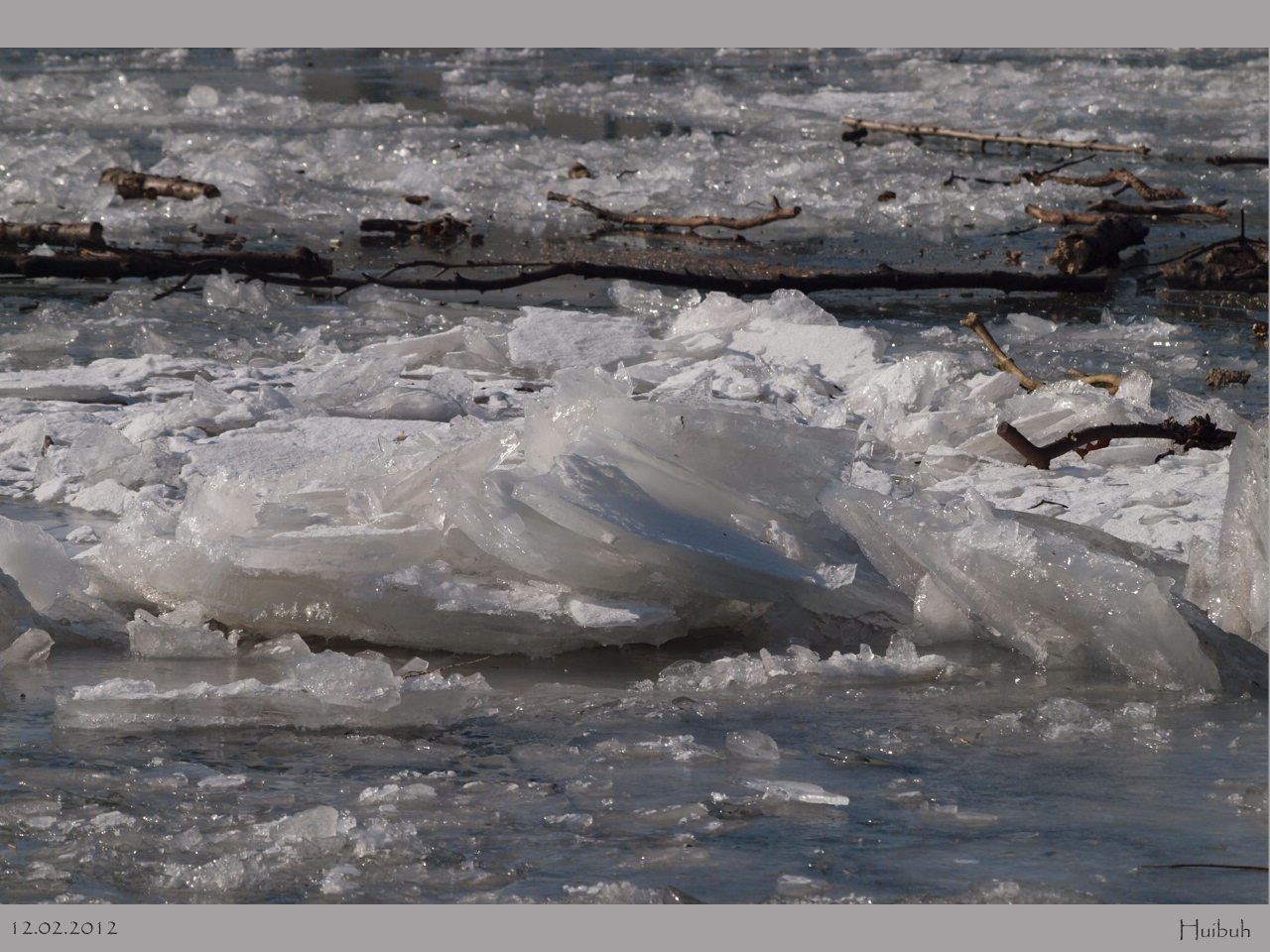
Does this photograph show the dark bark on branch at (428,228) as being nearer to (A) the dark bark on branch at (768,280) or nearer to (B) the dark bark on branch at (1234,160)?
(A) the dark bark on branch at (768,280)

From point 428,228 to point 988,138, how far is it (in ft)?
16.7

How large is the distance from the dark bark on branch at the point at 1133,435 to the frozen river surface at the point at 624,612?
54 millimetres

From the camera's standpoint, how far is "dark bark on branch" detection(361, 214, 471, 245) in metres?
8.66

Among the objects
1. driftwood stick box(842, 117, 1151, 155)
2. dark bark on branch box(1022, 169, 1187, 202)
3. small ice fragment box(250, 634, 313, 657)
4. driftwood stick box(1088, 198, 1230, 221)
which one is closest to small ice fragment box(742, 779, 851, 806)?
small ice fragment box(250, 634, 313, 657)

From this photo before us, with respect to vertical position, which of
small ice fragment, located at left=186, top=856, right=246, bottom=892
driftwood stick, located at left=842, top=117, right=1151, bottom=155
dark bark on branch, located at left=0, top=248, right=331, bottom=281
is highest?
driftwood stick, located at left=842, top=117, right=1151, bottom=155

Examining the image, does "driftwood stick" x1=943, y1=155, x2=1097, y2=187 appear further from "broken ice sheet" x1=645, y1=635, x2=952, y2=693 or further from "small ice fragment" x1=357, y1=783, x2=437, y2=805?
"small ice fragment" x1=357, y1=783, x2=437, y2=805

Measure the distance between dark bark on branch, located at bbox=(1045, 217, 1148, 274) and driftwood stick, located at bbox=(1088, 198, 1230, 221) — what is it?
789mm

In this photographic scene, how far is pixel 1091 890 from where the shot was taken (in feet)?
6.72

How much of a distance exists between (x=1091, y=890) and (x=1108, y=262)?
6248 millimetres

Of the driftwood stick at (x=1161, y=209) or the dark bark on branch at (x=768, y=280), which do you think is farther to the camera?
the driftwood stick at (x=1161, y=209)

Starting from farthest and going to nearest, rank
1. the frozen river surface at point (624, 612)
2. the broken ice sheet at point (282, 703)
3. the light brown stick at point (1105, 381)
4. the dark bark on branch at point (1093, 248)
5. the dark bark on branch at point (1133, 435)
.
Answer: the dark bark on branch at point (1093, 248) < the light brown stick at point (1105, 381) < the dark bark on branch at point (1133, 435) < the broken ice sheet at point (282, 703) < the frozen river surface at point (624, 612)

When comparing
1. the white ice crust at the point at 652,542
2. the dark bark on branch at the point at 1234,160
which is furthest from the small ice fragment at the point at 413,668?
the dark bark on branch at the point at 1234,160

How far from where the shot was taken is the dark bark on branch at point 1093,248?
7.57m

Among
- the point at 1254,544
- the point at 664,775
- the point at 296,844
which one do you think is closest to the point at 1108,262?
the point at 1254,544
